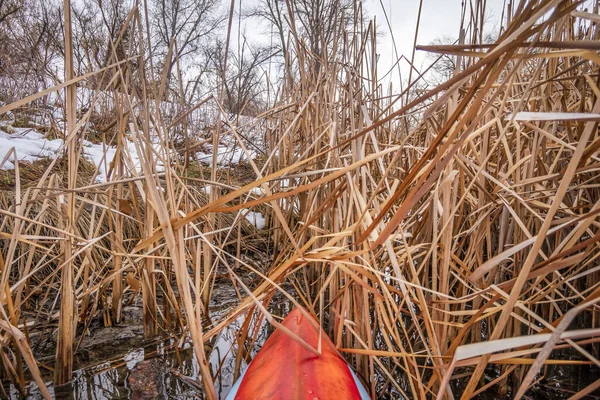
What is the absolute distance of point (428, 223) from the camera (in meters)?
0.89

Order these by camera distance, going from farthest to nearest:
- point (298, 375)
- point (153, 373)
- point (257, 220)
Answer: point (257, 220) < point (153, 373) < point (298, 375)

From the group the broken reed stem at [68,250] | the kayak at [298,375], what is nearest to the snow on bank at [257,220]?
the broken reed stem at [68,250]

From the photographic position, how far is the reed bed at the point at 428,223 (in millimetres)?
403

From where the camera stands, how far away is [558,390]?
95cm

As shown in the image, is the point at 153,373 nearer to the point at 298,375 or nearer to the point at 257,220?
the point at 298,375

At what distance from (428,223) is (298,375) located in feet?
1.49

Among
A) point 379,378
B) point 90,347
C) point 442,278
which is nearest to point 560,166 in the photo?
point 442,278

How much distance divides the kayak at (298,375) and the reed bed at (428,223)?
60 mm

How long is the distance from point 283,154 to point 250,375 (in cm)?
94

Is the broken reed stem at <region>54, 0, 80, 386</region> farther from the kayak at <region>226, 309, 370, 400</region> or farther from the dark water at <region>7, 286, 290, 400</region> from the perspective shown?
the kayak at <region>226, 309, 370, 400</region>

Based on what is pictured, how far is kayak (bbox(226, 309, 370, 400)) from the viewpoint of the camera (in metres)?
0.67

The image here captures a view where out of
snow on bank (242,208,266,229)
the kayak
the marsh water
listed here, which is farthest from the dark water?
snow on bank (242,208,266,229)

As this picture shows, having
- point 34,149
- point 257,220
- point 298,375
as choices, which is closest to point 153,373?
point 298,375

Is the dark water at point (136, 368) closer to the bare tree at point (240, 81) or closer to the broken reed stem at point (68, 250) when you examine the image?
the broken reed stem at point (68, 250)
